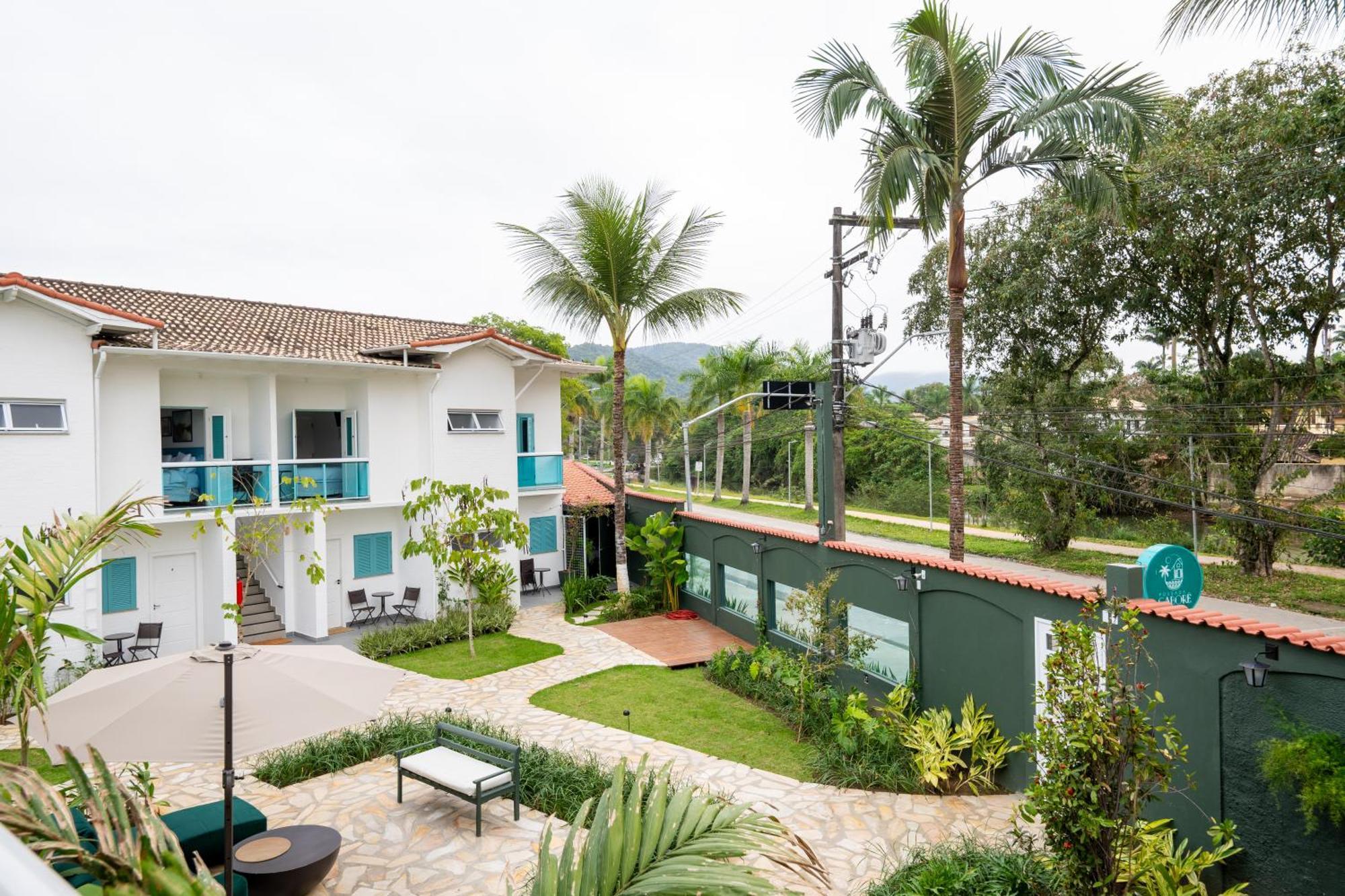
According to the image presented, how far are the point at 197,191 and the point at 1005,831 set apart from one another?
2240cm

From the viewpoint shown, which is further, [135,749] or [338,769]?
[338,769]

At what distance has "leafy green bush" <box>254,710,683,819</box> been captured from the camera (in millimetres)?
9320

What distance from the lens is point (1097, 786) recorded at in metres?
5.80

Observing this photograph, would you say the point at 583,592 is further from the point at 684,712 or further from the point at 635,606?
the point at 684,712

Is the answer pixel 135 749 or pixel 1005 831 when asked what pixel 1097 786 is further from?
pixel 135 749

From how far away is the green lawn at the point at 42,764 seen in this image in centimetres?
1009

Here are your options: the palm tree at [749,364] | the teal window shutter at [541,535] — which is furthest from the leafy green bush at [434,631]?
the palm tree at [749,364]

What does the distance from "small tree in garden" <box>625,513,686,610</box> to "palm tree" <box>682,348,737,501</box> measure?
58.4 feet

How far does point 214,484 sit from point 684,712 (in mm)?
11027

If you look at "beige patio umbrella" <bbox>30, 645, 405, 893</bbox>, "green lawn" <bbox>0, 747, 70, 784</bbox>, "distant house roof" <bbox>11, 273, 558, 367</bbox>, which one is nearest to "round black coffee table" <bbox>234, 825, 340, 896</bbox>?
"beige patio umbrella" <bbox>30, 645, 405, 893</bbox>

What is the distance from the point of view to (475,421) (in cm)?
2033

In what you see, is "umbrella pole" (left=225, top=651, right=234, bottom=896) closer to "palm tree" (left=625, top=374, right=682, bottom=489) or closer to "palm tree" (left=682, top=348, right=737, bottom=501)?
"palm tree" (left=682, top=348, right=737, bottom=501)

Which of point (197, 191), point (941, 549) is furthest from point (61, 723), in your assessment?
point (941, 549)

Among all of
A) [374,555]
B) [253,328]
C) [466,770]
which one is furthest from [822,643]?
[253,328]
